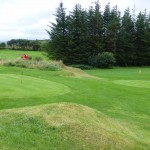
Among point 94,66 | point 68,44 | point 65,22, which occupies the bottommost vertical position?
point 94,66

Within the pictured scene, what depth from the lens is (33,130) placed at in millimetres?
6762

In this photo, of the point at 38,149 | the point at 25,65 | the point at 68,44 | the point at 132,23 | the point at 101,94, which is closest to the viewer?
the point at 38,149

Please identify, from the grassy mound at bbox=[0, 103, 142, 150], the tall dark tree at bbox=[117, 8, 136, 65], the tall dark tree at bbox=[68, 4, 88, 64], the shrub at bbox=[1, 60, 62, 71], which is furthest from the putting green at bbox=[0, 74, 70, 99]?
the tall dark tree at bbox=[117, 8, 136, 65]

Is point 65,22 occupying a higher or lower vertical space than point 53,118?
higher

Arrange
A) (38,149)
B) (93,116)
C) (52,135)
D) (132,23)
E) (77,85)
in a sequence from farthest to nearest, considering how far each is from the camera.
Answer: (132,23), (77,85), (93,116), (52,135), (38,149)

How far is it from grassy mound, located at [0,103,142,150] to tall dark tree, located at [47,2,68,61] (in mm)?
49439

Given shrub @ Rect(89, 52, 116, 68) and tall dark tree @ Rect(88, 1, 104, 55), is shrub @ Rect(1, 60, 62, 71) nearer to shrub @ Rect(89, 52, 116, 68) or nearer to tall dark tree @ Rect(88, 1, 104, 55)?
shrub @ Rect(89, 52, 116, 68)

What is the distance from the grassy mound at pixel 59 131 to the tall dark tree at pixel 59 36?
162ft

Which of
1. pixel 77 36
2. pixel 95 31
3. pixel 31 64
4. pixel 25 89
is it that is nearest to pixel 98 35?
pixel 95 31

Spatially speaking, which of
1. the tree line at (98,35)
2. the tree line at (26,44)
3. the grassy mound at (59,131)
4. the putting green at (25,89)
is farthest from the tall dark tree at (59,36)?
the grassy mound at (59,131)

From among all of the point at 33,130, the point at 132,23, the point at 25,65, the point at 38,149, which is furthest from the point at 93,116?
the point at 132,23

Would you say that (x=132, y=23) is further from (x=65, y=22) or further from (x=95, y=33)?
(x=65, y=22)

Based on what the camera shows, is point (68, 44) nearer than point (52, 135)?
No

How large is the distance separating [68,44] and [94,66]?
5767 mm
